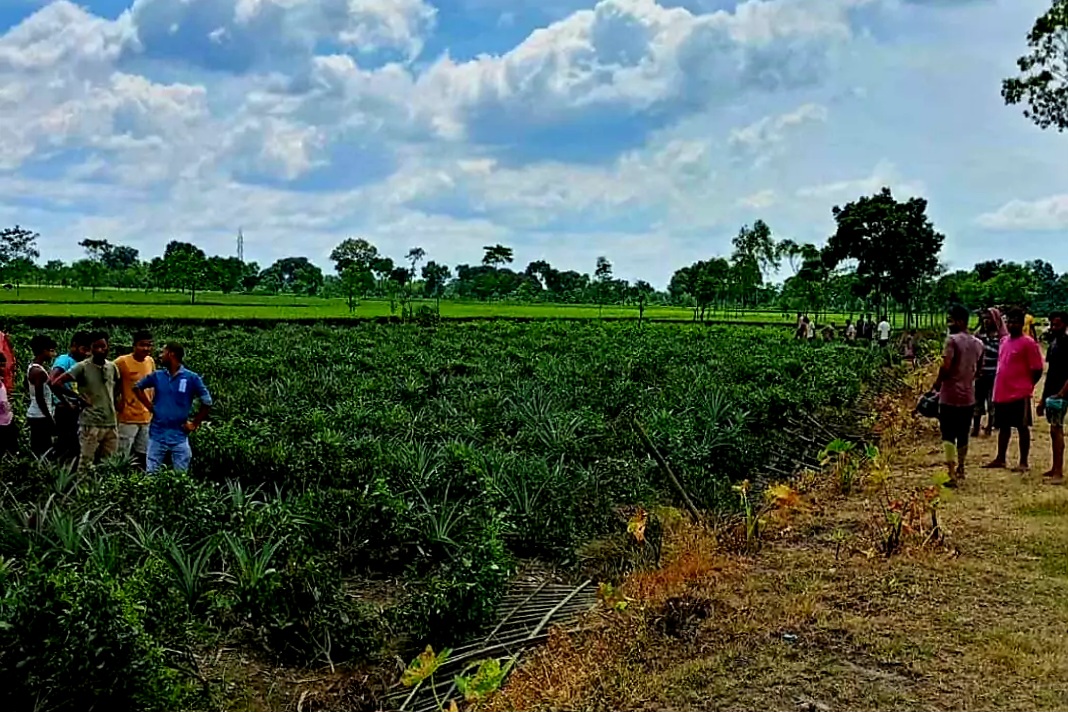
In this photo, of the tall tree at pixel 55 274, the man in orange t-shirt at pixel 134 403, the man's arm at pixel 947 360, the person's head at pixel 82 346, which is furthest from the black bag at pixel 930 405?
the tall tree at pixel 55 274

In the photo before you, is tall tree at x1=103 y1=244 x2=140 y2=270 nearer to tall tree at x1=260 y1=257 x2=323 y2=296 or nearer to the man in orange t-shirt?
tall tree at x1=260 y1=257 x2=323 y2=296

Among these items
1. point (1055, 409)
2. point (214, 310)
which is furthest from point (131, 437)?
point (214, 310)

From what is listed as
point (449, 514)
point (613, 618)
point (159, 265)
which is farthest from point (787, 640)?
point (159, 265)

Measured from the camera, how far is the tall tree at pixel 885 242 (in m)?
34.2

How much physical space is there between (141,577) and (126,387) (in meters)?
3.83

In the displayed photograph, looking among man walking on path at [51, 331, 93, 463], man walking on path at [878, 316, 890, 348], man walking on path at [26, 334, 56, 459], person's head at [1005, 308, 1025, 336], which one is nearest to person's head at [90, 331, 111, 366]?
man walking on path at [51, 331, 93, 463]

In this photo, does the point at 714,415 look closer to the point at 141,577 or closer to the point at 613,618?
the point at 613,618

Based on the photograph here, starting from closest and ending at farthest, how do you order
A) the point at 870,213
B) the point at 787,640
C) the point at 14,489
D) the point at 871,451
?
the point at 787,640 → the point at 14,489 → the point at 871,451 → the point at 870,213

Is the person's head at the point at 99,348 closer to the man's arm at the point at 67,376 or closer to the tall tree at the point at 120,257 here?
the man's arm at the point at 67,376

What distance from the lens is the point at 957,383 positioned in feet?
27.6

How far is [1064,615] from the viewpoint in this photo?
5176mm

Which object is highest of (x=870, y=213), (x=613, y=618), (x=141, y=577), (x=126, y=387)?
(x=870, y=213)

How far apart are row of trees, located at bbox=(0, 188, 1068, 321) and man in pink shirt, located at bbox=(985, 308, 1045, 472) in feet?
88.6

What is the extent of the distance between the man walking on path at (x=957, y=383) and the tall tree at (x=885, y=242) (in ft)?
90.0
